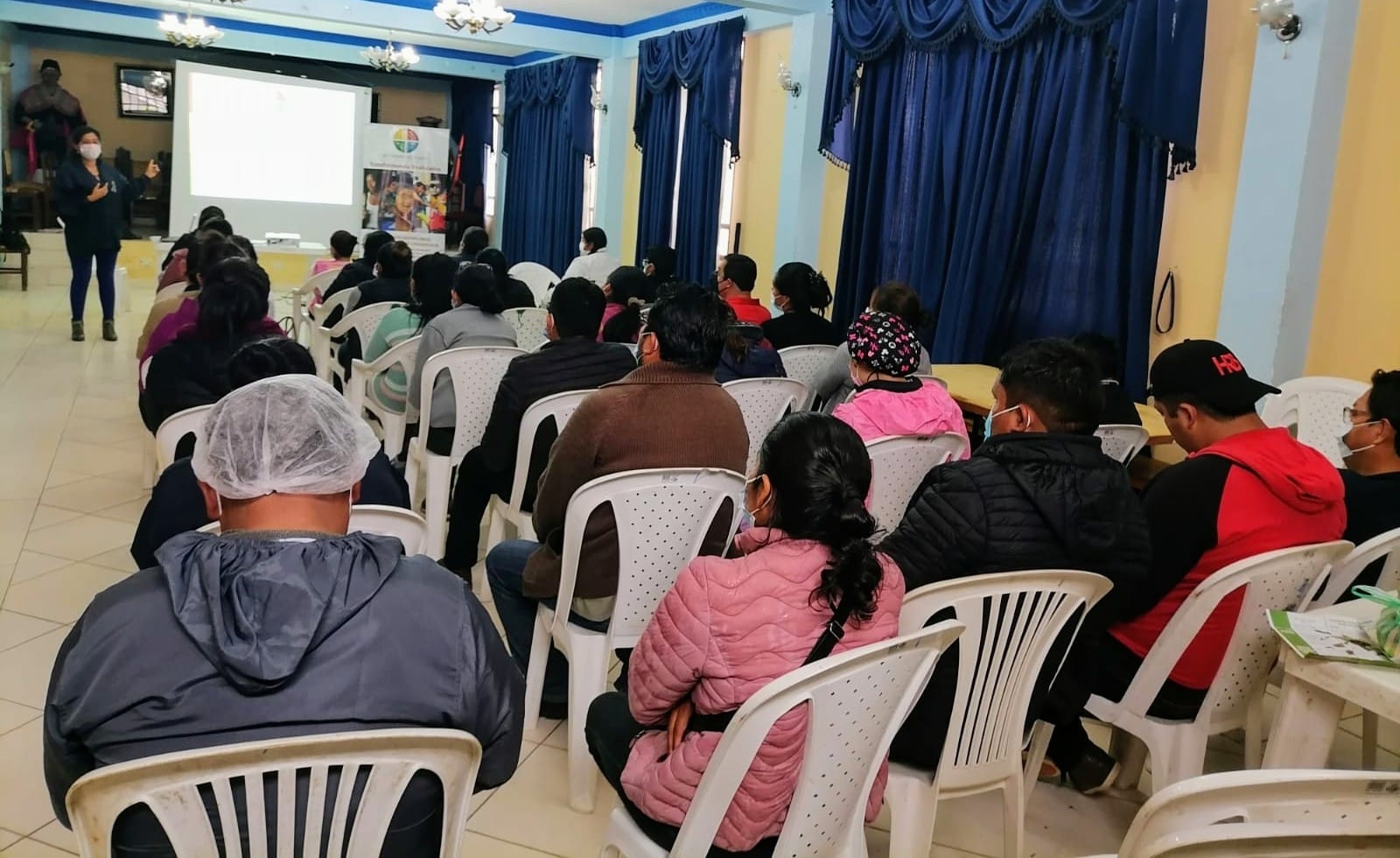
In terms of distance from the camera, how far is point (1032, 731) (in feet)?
7.70

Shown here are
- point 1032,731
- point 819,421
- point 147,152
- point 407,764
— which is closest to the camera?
point 407,764

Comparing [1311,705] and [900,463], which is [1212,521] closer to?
[1311,705]

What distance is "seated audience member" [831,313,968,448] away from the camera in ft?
9.74

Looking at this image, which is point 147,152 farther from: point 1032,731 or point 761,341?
point 1032,731

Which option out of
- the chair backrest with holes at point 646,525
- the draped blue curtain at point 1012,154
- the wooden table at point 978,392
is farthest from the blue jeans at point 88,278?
the chair backrest with holes at point 646,525

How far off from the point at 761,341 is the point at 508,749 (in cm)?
278

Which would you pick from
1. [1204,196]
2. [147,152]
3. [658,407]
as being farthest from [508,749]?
[147,152]

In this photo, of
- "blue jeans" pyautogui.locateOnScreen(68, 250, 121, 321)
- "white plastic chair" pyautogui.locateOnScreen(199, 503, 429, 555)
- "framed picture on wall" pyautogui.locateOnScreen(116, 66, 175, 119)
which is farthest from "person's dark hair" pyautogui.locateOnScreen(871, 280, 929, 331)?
"framed picture on wall" pyautogui.locateOnScreen(116, 66, 175, 119)

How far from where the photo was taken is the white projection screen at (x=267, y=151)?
1135 centimetres

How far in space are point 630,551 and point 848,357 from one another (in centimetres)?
156

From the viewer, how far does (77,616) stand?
324cm

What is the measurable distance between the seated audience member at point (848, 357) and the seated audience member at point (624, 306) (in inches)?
35.9

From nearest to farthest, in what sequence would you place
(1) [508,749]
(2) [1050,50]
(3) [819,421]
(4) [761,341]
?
(1) [508,749] < (3) [819,421] < (4) [761,341] < (2) [1050,50]

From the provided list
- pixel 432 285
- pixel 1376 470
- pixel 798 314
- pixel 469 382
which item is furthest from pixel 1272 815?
pixel 432 285
